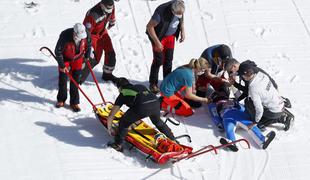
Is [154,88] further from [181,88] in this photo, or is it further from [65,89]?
[65,89]

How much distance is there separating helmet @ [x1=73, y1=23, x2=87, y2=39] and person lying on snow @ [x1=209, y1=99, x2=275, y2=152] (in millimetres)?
2754

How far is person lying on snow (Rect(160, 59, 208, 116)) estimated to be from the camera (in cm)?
898

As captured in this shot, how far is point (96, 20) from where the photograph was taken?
31.5 ft

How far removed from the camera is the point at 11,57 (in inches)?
433

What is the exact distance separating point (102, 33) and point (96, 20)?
0.45 meters

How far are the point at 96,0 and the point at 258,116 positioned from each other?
521 cm

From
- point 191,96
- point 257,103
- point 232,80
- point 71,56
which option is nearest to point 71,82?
point 71,56

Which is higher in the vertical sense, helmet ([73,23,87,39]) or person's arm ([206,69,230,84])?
helmet ([73,23,87,39])

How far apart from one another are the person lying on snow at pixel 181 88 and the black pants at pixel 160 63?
0.59m

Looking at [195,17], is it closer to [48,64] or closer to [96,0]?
[96,0]

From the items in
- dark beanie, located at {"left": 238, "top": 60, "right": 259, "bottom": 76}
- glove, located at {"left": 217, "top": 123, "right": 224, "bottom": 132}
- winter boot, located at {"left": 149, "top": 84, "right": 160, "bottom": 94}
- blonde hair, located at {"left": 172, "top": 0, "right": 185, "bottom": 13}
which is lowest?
glove, located at {"left": 217, "top": 123, "right": 224, "bottom": 132}

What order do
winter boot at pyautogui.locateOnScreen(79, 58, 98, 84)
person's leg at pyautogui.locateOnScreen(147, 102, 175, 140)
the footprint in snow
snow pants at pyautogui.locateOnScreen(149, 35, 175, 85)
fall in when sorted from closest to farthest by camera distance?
1. person's leg at pyautogui.locateOnScreen(147, 102, 175, 140)
2. snow pants at pyautogui.locateOnScreen(149, 35, 175, 85)
3. winter boot at pyautogui.locateOnScreen(79, 58, 98, 84)
4. the footprint in snow

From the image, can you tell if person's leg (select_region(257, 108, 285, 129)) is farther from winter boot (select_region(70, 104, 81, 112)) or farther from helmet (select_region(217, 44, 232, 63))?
winter boot (select_region(70, 104, 81, 112))

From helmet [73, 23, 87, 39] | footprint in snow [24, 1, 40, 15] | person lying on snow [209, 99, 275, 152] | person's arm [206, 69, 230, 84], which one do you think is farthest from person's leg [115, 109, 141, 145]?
footprint in snow [24, 1, 40, 15]
